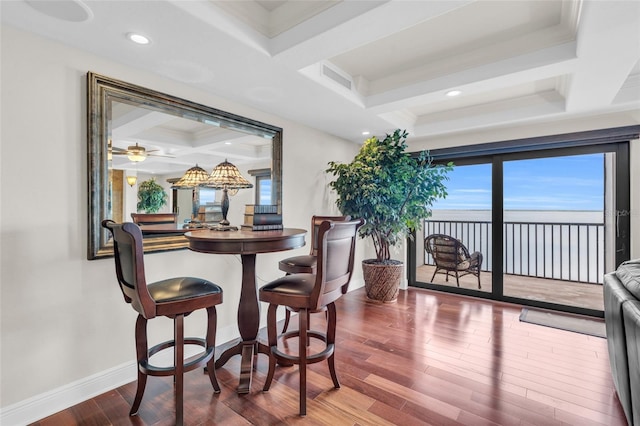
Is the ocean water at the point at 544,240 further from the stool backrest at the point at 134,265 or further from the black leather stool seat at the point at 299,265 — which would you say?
the stool backrest at the point at 134,265

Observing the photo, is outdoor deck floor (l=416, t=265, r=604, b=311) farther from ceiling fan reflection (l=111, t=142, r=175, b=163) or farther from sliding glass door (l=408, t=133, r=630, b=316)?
ceiling fan reflection (l=111, t=142, r=175, b=163)

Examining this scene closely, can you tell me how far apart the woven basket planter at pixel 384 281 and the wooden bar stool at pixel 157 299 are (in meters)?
2.37

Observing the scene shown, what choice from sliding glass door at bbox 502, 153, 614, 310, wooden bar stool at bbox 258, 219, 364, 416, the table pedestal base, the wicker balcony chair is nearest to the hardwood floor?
the table pedestal base

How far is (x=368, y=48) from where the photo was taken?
2359 mm

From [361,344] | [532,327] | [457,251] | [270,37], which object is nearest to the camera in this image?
A: [270,37]

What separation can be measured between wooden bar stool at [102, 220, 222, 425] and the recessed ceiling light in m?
1.11

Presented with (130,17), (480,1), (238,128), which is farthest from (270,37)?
(480,1)

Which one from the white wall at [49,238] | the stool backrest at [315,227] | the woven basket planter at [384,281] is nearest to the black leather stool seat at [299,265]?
the stool backrest at [315,227]

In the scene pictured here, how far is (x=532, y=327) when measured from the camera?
2992mm

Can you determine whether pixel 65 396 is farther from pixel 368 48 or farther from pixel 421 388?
pixel 368 48

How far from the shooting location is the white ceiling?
1.57m

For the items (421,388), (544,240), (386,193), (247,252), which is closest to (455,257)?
(386,193)

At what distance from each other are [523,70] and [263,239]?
228 cm

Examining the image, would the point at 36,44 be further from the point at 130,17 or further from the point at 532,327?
the point at 532,327
